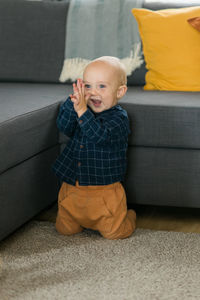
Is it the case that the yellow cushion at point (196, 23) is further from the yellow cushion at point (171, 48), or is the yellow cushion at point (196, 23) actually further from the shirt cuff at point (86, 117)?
the shirt cuff at point (86, 117)

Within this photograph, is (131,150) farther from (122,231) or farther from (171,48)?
(171,48)

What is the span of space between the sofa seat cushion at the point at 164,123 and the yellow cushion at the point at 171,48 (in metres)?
0.33

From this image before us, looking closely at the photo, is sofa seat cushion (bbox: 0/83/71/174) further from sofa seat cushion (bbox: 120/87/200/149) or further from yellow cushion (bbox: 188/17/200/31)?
yellow cushion (bbox: 188/17/200/31)

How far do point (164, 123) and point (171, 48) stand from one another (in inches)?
19.9

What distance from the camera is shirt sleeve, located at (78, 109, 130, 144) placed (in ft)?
5.82

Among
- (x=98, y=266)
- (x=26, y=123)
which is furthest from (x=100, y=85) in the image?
(x=98, y=266)

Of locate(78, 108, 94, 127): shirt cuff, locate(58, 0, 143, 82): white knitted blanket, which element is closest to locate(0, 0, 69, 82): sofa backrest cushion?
locate(58, 0, 143, 82): white knitted blanket

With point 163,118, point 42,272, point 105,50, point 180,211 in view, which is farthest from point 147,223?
point 105,50

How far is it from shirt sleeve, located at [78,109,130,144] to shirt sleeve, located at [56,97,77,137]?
93 mm

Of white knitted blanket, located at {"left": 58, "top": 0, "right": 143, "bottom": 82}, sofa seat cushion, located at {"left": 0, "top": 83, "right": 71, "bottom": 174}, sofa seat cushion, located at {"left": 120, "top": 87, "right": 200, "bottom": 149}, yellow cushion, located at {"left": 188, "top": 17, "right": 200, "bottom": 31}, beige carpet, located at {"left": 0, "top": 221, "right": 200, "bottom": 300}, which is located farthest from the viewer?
white knitted blanket, located at {"left": 58, "top": 0, "right": 143, "bottom": 82}

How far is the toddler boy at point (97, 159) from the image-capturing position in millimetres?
1824

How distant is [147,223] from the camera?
81.8 inches

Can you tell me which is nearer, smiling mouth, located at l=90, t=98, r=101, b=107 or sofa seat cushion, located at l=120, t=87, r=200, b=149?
smiling mouth, located at l=90, t=98, r=101, b=107

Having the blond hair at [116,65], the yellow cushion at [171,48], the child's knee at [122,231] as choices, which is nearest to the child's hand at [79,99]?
the blond hair at [116,65]
